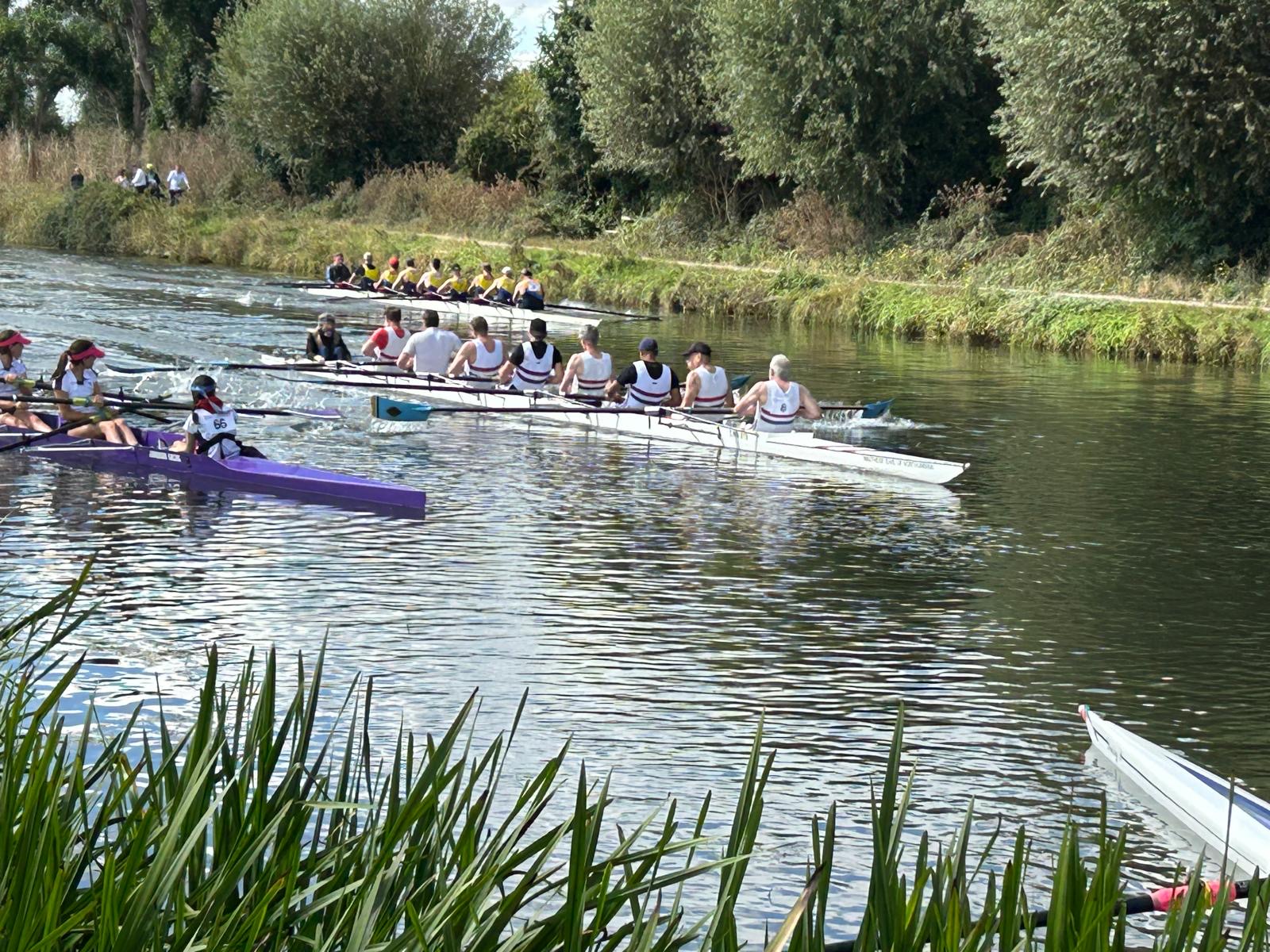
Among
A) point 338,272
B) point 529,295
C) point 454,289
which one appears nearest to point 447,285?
point 454,289

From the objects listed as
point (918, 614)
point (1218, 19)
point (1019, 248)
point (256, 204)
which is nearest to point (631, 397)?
point (918, 614)

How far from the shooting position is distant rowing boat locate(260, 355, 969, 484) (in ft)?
54.0

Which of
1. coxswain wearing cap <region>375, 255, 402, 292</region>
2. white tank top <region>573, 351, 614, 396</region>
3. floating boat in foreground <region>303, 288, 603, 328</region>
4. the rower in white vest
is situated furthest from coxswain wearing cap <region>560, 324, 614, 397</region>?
coxswain wearing cap <region>375, 255, 402, 292</region>

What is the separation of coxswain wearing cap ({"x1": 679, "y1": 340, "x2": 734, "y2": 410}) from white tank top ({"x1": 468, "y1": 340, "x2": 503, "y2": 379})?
3571mm

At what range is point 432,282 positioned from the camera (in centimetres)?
3500

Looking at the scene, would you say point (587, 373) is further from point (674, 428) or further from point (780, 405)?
point (780, 405)

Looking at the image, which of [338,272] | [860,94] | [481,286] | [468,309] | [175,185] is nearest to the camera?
[468,309]

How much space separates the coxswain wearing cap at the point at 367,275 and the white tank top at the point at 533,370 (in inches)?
617

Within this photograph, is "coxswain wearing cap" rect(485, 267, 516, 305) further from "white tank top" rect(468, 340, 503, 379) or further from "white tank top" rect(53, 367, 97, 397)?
"white tank top" rect(53, 367, 97, 397)

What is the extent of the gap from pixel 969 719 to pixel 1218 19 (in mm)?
22404

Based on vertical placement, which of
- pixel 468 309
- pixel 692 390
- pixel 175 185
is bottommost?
pixel 692 390

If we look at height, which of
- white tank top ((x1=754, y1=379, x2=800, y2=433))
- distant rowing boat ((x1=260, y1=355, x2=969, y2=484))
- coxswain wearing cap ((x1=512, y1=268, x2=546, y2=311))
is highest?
coxswain wearing cap ((x1=512, y1=268, x2=546, y2=311))

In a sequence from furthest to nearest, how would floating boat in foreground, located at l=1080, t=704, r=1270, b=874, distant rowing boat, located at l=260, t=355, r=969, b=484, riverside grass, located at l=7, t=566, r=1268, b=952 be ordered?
distant rowing boat, located at l=260, t=355, r=969, b=484 < floating boat in foreground, located at l=1080, t=704, r=1270, b=874 < riverside grass, located at l=7, t=566, r=1268, b=952

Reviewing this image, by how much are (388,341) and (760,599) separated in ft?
40.0
